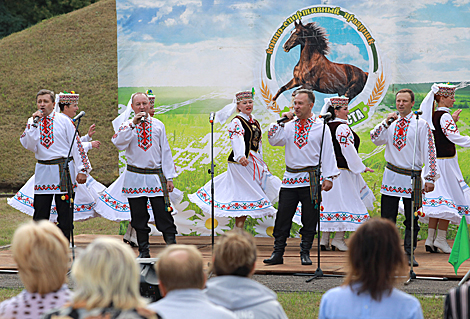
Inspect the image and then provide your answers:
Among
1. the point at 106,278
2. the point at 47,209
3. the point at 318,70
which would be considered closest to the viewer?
the point at 106,278

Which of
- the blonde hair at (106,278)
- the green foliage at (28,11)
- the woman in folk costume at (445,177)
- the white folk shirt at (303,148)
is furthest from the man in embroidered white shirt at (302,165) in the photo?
the green foliage at (28,11)

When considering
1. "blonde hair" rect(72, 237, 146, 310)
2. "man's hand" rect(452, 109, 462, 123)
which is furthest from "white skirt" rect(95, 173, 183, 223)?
"blonde hair" rect(72, 237, 146, 310)

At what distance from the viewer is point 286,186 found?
568 cm

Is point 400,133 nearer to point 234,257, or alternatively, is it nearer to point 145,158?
point 145,158

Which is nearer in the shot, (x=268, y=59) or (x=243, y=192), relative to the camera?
(x=243, y=192)

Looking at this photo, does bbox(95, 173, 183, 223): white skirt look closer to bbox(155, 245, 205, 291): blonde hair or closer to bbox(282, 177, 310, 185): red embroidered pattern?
bbox(282, 177, 310, 185): red embroidered pattern

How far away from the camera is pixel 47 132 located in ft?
18.7

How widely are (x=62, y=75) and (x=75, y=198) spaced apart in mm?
10660

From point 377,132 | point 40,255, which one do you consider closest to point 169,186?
point 377,132

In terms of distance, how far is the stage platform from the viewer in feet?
17.6

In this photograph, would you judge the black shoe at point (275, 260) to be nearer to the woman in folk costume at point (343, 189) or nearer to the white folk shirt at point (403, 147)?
the woman in folk costume at point (343, 189)

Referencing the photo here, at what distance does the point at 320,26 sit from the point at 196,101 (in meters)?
1.75

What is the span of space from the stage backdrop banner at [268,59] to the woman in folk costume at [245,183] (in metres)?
0.42

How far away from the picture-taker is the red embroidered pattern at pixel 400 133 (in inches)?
226
